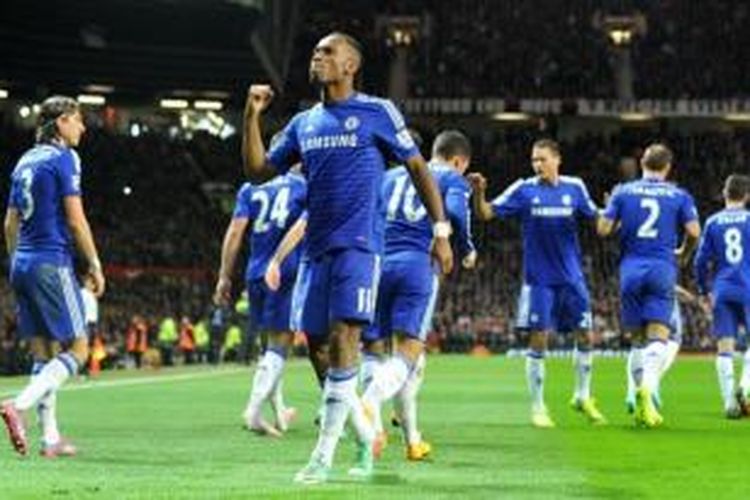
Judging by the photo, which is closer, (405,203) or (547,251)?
(405,203)

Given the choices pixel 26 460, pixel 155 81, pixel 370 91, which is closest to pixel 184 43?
pixel 155 81

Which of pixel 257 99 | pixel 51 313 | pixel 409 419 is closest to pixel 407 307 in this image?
pixel 409 419

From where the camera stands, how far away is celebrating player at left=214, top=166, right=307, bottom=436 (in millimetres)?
13359

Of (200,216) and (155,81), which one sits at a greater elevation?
(155,81)

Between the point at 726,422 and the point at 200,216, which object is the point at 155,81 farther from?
the point at 726,422

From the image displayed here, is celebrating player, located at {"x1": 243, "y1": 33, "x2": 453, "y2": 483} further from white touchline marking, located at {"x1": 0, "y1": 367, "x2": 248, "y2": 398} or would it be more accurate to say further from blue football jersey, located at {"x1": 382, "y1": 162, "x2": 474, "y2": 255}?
white touchline marking, located at {"x1": 0, "y1": 367, "x2": 248, "y2": 398}

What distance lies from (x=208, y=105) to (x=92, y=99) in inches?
162

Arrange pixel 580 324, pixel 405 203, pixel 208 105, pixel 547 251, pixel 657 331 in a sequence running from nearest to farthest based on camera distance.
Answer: pixel 405 203 → pixel 657 331 → pixel 547 251 → pixel 580 324 → pixel 208 105

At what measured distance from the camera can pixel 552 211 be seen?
48.4 feet

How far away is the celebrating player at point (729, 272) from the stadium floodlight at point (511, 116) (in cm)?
4098

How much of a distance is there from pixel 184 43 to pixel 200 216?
363 inches

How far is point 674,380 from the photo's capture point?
25.5 metres

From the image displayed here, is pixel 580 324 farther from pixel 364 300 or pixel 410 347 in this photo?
pixel 364 300

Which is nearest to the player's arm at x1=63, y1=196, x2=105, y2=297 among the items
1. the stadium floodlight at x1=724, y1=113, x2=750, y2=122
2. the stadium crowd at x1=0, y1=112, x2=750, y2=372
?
the stadium crowd at x1=0, y1=112, x2=750, y2=372
